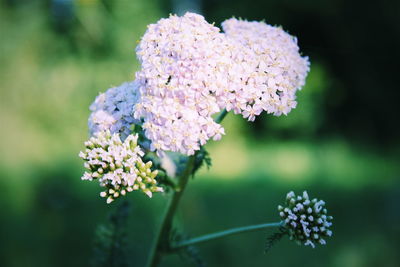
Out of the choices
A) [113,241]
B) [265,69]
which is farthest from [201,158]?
[113,241]

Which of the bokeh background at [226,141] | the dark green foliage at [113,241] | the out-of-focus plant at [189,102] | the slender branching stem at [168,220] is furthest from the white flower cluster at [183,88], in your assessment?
the bokeh background at [226,141]

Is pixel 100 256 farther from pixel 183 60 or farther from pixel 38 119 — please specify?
pixel 38 119

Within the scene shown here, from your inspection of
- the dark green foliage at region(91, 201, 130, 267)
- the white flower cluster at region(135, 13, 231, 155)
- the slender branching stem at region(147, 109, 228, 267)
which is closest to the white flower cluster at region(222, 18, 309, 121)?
the white flower cluster at region(135, 13, 231, 155)

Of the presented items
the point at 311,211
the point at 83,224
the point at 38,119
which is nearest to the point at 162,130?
the point at 311,211

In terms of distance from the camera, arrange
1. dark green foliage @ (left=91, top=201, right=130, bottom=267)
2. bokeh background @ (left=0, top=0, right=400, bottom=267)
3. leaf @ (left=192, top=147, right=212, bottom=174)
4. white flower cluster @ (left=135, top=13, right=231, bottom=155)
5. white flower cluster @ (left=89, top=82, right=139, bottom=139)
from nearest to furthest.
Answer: white flower cluster @ (left=135, top=13, right=231, bottom=155)
white flower cluster @ (left=89, top=82, right=139, bottom=139)
leaf @ (left=192, top=147, right=212, bottom=174)
dark green foliage @ (left=91, top=201, right=130, bottom=267)
bokeh background @ (left=0, top=0, right=400, bottom=267)

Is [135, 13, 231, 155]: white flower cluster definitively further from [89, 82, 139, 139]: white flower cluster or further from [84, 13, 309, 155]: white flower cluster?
[89, 82, 139, 139]: white flower cluster

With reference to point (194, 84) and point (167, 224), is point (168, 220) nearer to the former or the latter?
point (167, 224)
